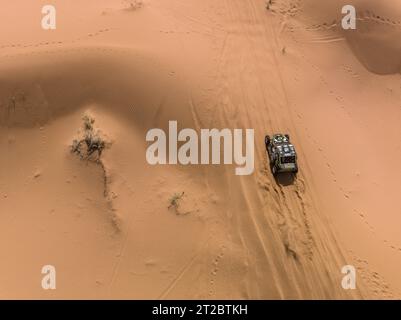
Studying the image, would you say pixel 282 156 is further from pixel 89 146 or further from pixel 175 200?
pixel 89 146

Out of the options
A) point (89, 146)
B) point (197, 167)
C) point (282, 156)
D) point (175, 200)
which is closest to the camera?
point (175, 200)

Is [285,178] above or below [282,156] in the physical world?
below

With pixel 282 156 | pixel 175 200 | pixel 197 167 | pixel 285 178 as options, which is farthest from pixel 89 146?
pixel 285 178

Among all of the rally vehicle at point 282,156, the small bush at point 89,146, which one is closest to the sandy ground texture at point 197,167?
the small bush at point 89,146

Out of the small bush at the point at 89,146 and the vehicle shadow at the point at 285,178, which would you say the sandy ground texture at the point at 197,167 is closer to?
the vehicle shadow at the point at 285,178

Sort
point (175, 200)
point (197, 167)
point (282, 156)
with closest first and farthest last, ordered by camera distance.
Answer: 1. point (175, 200)
2. point (282, 156)
3. point (197, 167)

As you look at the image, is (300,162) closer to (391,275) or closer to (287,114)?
(287,114)

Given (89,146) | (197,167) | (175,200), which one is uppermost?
(89,146)
